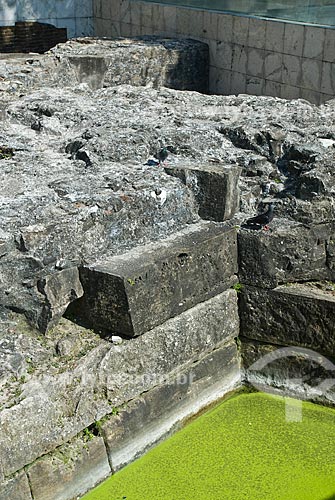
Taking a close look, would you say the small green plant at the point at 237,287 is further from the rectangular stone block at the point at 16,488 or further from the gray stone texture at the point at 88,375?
the rectangular stone block at the point at 16,488

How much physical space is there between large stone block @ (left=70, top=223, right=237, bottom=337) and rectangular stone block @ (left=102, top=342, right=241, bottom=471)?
0.38 m

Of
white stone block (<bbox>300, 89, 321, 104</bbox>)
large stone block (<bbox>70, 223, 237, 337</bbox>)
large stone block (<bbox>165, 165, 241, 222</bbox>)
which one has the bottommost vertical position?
large stone block (<bbox>70, 223, 237, 337</bbox>)

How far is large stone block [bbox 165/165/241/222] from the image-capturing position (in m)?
4.46

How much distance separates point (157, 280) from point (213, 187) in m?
0.82

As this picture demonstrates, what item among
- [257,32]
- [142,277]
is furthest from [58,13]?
[142,277]

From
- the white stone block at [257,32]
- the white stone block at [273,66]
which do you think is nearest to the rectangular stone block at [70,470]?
the white stone block at [273,66]

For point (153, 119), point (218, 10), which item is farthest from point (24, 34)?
point (153, 119)

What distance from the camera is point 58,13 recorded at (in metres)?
11.9

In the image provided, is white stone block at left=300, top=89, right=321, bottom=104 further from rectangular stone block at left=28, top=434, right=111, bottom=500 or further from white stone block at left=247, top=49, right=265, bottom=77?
rectangular stone block at left=28, top=434, right=111, bottom=500

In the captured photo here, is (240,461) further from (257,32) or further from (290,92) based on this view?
(257,32)

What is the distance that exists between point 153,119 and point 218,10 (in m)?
4.06

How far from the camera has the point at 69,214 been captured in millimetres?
4035

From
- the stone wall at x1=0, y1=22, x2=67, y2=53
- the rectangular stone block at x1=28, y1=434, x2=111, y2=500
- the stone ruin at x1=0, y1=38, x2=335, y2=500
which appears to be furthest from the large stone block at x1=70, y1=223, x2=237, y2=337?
the stone wall at x1=0, y1=22, x2=67, y2=53

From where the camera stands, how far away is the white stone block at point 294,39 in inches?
314
